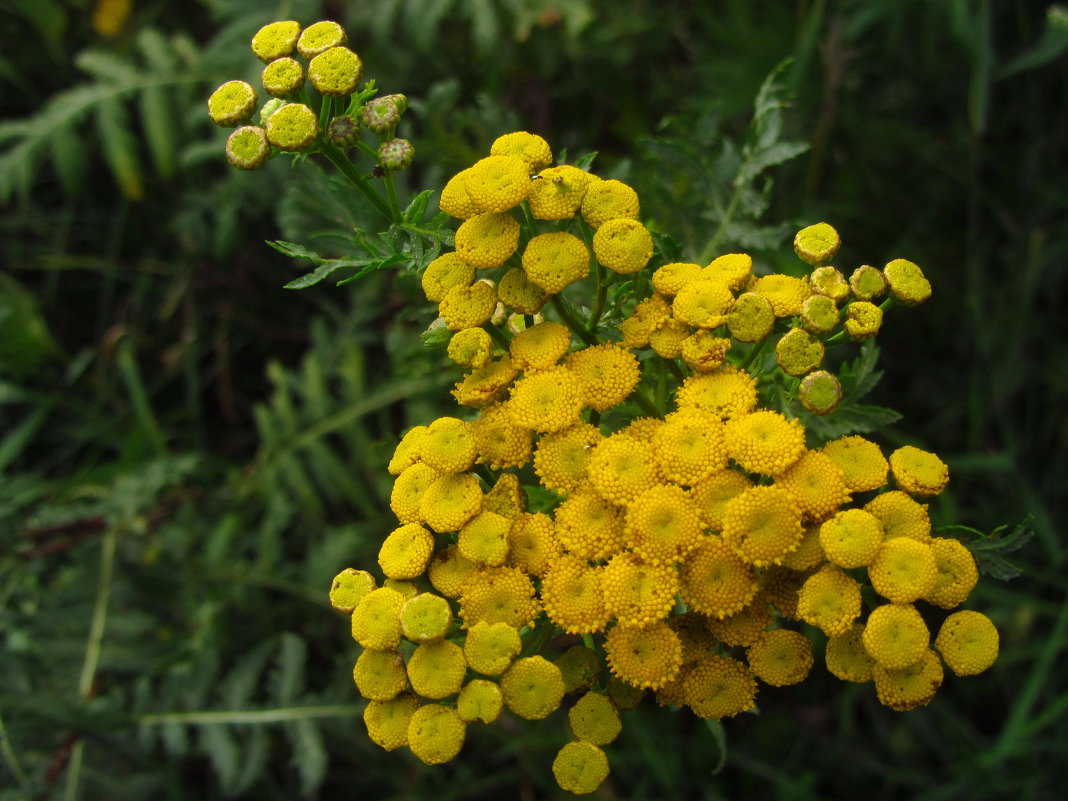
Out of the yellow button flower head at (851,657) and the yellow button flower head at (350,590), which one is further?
the yellow button flower head at (350,590)

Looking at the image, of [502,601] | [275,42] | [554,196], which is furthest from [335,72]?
[502,601]

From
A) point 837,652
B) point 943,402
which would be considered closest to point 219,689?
point 837,652

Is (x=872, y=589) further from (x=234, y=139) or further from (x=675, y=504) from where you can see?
(x=234, y=139)

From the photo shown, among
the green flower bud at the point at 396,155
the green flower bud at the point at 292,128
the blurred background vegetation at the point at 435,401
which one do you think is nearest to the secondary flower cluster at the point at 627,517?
the green flower bud at the point at 396,155

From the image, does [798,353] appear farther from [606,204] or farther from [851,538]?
[606,204]

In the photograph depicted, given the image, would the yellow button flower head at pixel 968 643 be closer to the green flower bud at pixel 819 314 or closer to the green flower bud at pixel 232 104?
the green flower bud at pixel 819 314

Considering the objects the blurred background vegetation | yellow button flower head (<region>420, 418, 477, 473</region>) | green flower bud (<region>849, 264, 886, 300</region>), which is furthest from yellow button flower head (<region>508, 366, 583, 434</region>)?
the blurred background vegetation
